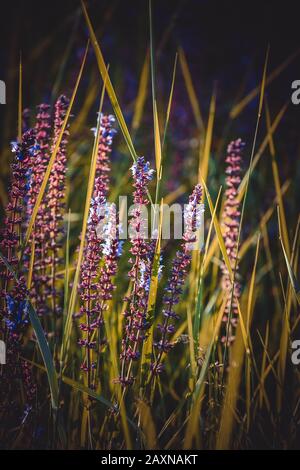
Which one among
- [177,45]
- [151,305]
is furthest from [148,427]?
[177,45]

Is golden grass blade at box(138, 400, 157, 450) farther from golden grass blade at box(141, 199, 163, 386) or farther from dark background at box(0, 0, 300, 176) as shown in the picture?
dark background at box(0, 0, 300, 176)

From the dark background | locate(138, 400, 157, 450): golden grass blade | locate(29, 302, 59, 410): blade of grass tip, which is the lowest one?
locate(138, 400, 157, 450): golden grass blade

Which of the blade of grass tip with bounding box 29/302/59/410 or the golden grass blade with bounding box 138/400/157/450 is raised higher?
the blade of grass tip with bounding box 29/302/59/410

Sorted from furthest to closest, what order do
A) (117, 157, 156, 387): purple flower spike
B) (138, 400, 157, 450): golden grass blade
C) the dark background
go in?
1. the dark background
2. (117, 157, 156, 387): purple flower spike
3. (138, 400, 157, 450): golden grass blade

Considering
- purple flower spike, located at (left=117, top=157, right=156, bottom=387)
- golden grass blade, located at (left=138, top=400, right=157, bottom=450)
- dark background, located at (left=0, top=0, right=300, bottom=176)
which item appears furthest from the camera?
dark background, located at (left=0, top=0, right=300, bottom=176)

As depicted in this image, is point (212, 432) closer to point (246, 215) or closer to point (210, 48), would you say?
point (246, 215)

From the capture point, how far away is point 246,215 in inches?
104

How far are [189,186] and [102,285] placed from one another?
60.4 inches

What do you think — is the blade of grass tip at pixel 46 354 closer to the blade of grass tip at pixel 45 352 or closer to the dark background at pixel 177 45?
the blade of grass tip at pixel 45 352

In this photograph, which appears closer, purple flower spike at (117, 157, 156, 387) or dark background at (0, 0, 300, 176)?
purple flower spike at (117, 157, 156, 387)

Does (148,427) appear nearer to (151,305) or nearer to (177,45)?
(151,305)

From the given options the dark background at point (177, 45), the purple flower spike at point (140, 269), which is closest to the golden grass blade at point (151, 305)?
the purple flower spike at point (140, 269)

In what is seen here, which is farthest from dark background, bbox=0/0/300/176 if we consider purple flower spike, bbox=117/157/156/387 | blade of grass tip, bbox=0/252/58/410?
blade of grass tip, bbox=0/252/58/410
